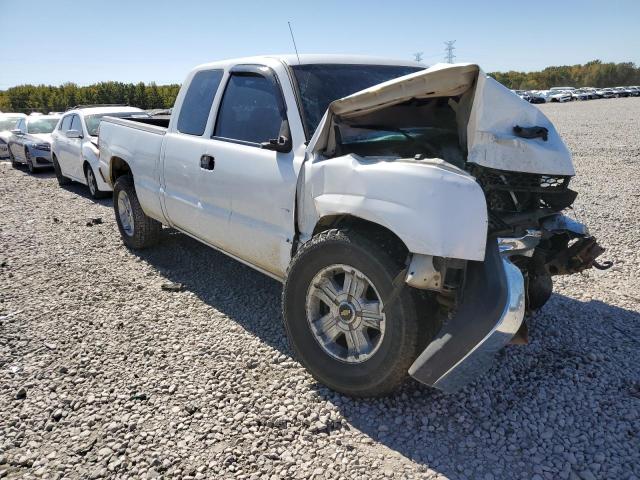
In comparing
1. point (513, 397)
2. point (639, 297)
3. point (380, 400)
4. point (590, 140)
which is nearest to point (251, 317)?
point (380, 400)

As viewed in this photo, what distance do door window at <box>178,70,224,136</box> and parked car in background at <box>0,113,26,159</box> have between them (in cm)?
1328

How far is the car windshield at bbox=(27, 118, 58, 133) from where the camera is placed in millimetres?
13406

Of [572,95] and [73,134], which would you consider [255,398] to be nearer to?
[73,134]

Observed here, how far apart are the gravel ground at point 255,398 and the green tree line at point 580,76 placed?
272 ft

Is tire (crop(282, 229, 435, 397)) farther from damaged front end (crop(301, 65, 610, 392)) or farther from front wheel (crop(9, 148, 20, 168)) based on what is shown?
front wheel (crop(9, 148, 20, 168))

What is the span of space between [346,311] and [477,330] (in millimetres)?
784

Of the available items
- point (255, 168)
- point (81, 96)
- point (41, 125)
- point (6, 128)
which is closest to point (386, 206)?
point (255, 168)

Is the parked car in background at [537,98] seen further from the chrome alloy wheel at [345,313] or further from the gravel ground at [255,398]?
the chrome alloy wheel at [345,313]

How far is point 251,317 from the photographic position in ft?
13.1

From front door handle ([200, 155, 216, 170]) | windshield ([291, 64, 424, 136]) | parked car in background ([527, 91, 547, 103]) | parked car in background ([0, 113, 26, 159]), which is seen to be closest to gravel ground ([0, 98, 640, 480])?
front door handle ([200, 155, 216, 170])

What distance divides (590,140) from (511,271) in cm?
1492

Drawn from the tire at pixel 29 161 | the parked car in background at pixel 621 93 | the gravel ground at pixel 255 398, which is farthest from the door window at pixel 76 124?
the parked car in background at pixel 621 93

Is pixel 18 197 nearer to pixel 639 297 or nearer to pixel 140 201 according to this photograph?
pixel 140 201

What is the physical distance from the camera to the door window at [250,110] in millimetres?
3508
